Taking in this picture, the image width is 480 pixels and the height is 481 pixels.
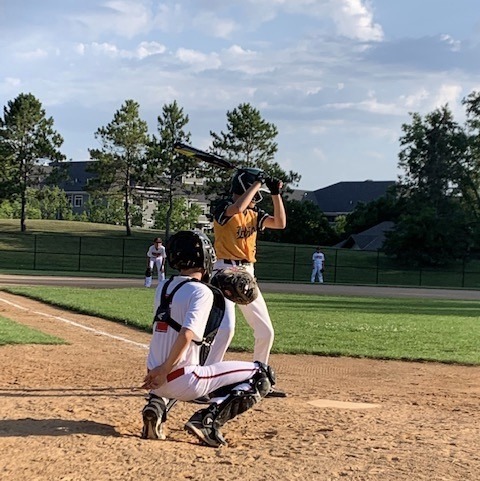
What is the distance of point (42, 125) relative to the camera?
202ft

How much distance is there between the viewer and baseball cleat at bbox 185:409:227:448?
4.96 m

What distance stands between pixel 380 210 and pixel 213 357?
69.4 metres

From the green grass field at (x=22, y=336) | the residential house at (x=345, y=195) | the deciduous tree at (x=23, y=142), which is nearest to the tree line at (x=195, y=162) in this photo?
the deciduous tree at (x=23, y=142)

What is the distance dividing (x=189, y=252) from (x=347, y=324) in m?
10.3

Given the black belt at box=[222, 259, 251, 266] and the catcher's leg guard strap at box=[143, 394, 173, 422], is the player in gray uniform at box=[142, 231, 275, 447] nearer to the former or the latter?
the catcher's leg guard strap at box=[143, 394, 173, 422]

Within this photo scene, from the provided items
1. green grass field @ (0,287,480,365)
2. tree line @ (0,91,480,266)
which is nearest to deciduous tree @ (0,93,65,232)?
tree line @ (0,91,480,266)

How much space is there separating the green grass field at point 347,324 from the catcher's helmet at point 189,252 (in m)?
5.73

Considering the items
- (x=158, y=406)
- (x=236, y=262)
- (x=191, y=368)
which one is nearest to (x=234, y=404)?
(x=191, y=368)

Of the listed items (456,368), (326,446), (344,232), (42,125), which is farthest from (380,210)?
(326,446)

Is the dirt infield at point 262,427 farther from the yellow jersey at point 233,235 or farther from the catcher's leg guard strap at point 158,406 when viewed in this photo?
the yellow jersey at point 233,235

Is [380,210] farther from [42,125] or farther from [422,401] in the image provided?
[422,401]

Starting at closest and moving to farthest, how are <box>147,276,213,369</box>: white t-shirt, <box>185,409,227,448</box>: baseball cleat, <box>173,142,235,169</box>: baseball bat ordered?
<box>147,276,213,369</box>: white t-shirt, <box>185,409,227,448</box>: baseball cleat, <box>173,142,235,169</box>: baseball bat

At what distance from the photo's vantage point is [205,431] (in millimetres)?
5004

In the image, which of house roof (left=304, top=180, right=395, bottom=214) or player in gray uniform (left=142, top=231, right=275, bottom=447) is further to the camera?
house roof (left=304, top=180, right=395, bottom=214)
